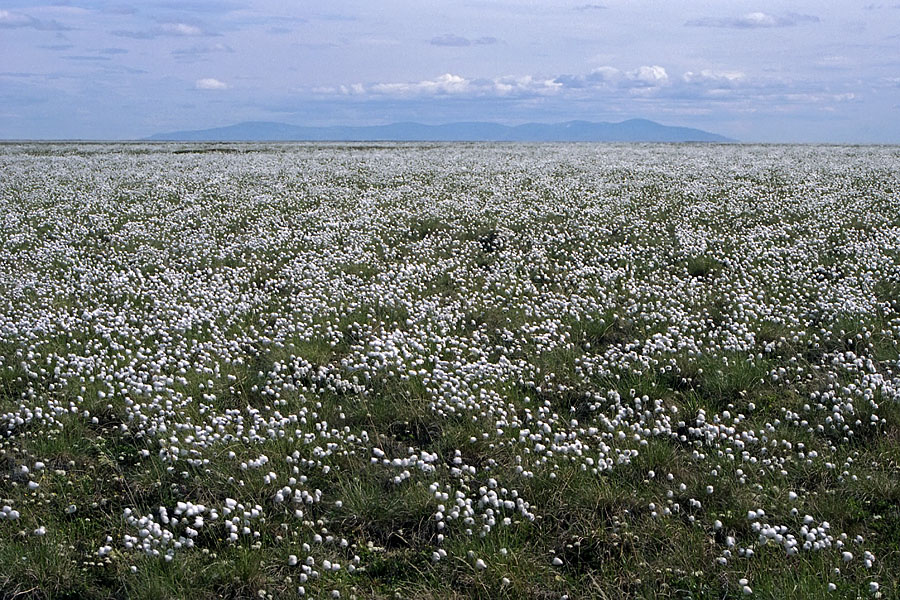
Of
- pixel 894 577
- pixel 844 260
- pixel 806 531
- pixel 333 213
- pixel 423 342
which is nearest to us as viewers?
pixel 894 577

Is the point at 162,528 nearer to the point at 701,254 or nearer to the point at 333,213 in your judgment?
the point at 701,254

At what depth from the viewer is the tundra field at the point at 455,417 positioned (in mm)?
4730

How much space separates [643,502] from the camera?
5406 millimetres

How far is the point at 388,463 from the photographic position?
5.98m

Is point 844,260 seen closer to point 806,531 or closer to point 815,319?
point 815,319

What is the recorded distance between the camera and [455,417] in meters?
6.93

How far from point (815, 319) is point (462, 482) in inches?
260

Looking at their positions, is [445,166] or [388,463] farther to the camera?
[445,166]

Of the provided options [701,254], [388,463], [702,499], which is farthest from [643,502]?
[701,254]

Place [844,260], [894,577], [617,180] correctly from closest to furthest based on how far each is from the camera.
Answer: [894,577], [844,260], [617,180]

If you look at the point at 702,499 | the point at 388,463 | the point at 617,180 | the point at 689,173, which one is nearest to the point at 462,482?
the point at 388,463

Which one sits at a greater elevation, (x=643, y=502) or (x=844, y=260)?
(x=844, y=260)

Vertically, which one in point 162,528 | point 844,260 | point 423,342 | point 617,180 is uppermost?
point 617,180

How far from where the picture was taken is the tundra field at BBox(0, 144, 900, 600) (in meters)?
4.73
